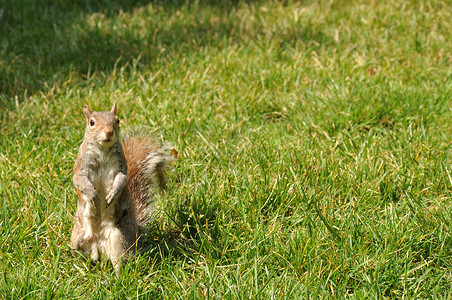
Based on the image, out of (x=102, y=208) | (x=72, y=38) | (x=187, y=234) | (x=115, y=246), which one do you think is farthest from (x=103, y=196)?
(x=72, y=38)

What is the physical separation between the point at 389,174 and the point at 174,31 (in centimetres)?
254

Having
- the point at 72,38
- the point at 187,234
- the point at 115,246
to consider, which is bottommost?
the point at 72,38

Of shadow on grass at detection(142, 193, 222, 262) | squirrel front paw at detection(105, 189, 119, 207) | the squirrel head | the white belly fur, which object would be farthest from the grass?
the squirrel head

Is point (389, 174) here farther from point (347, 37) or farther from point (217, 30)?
point (217, 30)

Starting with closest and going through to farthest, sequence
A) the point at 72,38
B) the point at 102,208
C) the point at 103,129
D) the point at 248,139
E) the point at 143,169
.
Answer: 1. the point at 103,129
2. the point at 102,208
3. the point at 143,169
4. the point at 248,139
5. the point at 72,38

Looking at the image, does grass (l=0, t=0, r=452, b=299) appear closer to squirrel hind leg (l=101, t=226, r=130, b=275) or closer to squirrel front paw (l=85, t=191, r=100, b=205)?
squirrel hind leg (l=101, t=226, r=130, b=275)

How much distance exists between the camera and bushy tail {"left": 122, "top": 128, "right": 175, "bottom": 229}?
8.18ft

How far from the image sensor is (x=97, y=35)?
4574mm

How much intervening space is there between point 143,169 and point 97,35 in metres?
2.39

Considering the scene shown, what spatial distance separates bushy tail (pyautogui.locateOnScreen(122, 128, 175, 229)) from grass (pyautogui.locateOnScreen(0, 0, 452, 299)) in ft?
0.41

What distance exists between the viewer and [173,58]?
4266 mm

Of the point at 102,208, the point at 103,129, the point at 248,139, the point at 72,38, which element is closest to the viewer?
the point at 103,129

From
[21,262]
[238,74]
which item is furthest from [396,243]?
[238,74]

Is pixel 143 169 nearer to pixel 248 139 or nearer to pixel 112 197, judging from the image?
pixel 112 197
